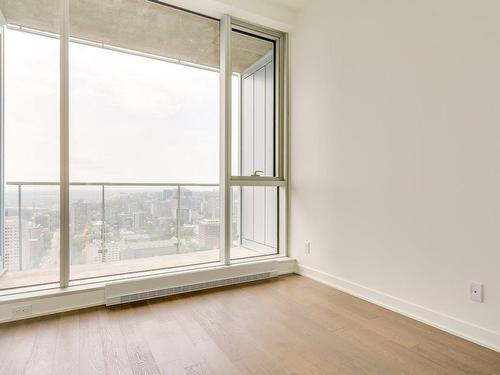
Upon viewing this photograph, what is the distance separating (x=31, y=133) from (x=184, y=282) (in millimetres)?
1775

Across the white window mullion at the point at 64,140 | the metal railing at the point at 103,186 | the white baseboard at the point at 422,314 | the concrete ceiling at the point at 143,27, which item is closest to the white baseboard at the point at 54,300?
the white window mullion at the point at 64,140

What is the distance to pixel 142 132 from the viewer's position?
345cm

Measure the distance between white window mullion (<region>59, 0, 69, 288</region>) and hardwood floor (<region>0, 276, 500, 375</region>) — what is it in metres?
0.54

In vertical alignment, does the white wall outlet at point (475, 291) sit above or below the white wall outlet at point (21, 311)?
above

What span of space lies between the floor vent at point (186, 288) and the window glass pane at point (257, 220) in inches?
17.0

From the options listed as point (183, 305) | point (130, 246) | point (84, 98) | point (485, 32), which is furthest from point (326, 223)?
point (84, 98)

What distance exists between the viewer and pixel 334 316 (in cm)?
228

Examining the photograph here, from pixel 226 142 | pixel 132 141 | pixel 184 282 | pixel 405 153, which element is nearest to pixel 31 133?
pixel 132 141

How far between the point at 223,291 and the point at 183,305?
455mm

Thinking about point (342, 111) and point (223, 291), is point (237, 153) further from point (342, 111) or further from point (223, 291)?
point (223, 291)

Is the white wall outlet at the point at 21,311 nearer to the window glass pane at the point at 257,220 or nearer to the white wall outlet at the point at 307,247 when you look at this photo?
the window glass pane at the point at 257,220

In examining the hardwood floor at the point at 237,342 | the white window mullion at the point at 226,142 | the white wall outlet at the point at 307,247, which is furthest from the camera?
the white wall outlet at the point at 307,247

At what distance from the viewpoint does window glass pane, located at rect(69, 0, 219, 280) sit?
113 inches

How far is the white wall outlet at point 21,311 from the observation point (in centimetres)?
219
